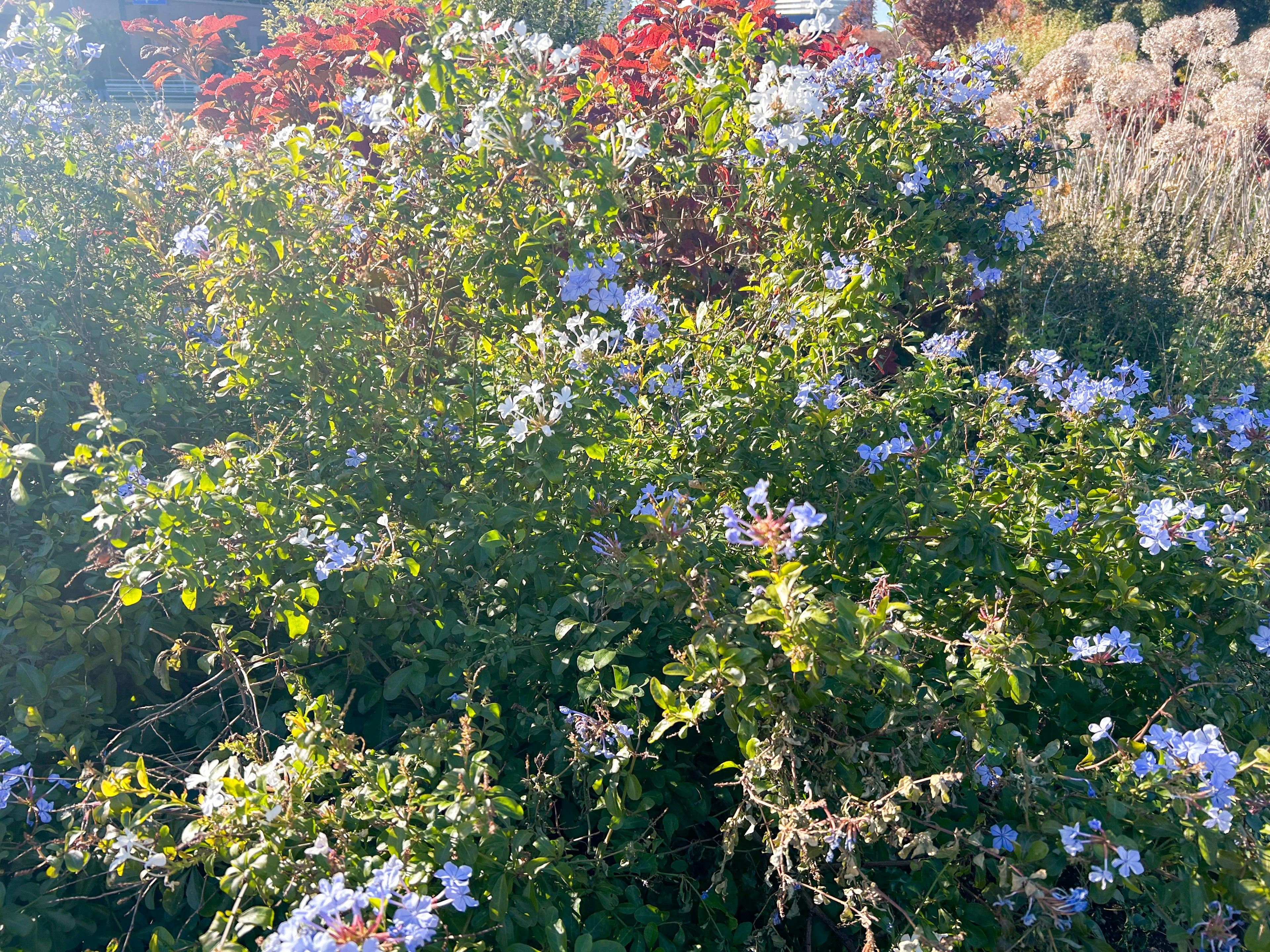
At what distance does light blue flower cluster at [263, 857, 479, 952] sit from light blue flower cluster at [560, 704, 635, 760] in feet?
1.49

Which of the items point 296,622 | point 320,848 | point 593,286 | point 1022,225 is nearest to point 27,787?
point 296,622

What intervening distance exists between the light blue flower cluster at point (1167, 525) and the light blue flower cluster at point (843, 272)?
0.73 m

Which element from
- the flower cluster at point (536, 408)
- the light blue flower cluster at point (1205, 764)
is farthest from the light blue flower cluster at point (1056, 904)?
the flower cluster at point (536, 408)

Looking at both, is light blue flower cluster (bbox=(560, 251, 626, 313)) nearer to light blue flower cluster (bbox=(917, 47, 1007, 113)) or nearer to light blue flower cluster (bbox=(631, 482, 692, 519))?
light blue flower cluster (bbox=(631, 482, 692, 519))

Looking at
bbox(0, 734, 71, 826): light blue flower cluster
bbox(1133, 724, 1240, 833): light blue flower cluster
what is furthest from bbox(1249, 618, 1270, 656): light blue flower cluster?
bbox(0, 734, 71, 826): light blue flower cluster

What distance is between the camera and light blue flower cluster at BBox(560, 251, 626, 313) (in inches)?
71.2

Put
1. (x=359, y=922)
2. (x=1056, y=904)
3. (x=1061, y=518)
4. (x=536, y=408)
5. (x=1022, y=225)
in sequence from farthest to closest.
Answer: (x=1022, y=225) → (x=1061, y=518) → (x=536, y=408) → (x=1056, y=904) → (x=359, y=922)

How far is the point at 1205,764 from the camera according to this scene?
51.6 inches

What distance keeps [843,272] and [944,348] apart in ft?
0.95

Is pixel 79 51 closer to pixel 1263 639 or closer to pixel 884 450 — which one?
pixel 884 450

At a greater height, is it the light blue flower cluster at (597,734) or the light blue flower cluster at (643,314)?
the light blue flower cluster at (643,314)

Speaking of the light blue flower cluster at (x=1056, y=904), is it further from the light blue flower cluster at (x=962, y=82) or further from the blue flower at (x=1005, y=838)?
the light blue flower cluster at (x=962, y=82)

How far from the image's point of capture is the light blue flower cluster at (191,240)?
1.85m

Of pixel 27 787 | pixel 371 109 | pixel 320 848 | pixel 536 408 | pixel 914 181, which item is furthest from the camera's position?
pixel 914 181
